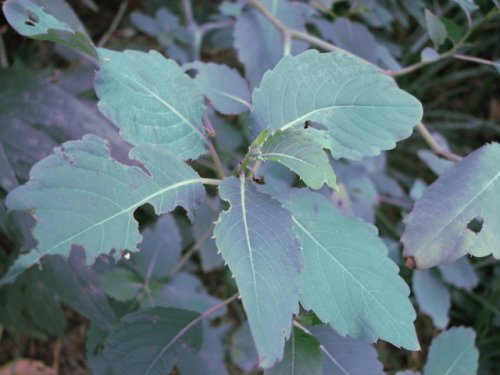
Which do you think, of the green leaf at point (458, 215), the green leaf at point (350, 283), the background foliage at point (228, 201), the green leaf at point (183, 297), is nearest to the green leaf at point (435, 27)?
the background foliage at point (228, 201)

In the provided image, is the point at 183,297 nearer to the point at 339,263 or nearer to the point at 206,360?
the point at 206,360

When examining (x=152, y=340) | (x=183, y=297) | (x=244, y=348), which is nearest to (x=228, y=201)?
(x=152, y=340)

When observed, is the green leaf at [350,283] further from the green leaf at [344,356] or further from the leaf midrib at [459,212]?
the green leaf at [344,356]

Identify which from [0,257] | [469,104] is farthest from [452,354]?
[469,104]

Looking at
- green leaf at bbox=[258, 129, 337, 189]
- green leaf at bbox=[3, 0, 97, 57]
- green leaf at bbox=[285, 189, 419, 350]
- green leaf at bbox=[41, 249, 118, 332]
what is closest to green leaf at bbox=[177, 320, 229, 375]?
green leaf at bbox=[41, 249, 118, 332]

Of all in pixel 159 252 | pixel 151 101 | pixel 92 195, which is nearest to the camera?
pixel 92 195

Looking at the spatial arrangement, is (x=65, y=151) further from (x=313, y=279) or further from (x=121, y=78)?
(x=313, y=279)

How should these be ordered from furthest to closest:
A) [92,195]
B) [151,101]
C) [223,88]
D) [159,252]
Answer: [159,252]
[223,88]
[151,101]
[92,195]
